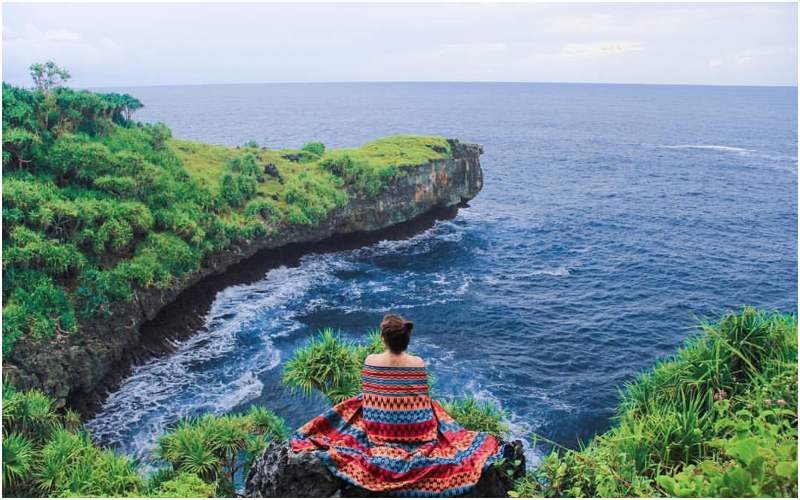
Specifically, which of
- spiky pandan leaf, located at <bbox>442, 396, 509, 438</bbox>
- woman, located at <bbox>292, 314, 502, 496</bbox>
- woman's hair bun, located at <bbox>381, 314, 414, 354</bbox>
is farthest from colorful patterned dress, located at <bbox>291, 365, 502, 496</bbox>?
spiky pandan leaf, located at <bbox>442, 396, 509, 438</bbox>

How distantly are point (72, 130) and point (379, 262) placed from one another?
27.9 meters

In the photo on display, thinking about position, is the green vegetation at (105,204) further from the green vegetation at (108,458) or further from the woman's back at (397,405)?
the woman's back at (397,405)

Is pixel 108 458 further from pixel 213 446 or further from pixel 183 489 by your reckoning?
pixel 183 489

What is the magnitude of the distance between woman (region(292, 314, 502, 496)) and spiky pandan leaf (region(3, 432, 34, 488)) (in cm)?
1077

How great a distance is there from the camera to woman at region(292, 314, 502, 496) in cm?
961

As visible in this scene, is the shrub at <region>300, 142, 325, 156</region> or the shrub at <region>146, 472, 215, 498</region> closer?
the shrub at <region>146, 472, 215, 498</region>

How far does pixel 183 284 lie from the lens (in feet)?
139

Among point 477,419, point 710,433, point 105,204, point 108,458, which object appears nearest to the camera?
point 710,433

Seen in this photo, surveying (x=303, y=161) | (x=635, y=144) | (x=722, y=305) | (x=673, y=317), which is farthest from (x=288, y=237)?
(x=635, y=144)

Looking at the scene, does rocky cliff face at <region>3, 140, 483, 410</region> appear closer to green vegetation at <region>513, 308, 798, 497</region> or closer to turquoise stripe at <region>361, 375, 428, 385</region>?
turquoise stripe at <region>361, 375, 428, 385</region>

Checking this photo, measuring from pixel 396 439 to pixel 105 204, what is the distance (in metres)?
34.8

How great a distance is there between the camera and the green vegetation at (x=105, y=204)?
32.7m

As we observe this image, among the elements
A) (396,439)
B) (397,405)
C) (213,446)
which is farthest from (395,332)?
(213,446)

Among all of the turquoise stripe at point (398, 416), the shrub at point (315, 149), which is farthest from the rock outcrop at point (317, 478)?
the shrub at point (315, 149)
